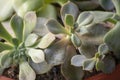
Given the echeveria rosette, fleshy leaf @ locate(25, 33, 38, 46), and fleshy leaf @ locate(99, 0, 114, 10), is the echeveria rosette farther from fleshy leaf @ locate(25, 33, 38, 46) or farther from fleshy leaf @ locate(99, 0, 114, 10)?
fleshy leaf @ locate(99, 0, 114, 10)

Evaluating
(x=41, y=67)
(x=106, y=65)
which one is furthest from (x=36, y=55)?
(x=106, y=65)

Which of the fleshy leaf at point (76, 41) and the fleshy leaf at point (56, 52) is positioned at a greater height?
the fleshy leaf at point (76, 41)

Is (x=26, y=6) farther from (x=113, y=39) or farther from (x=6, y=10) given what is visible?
(x=113, y=39)

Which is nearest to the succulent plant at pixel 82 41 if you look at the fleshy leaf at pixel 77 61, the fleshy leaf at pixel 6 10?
the fleshy leaf at pixel 77 61

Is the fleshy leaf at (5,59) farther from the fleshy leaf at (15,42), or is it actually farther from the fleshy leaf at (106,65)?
the fleshy leaf at (106,65)

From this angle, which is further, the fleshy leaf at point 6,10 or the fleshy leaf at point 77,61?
the fleshy leaf at point 6,10

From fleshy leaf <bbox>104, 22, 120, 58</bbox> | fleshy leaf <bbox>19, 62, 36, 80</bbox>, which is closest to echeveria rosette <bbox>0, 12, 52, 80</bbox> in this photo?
fleshy leaf <bbox>19, 62, 36, 80</bbox>
